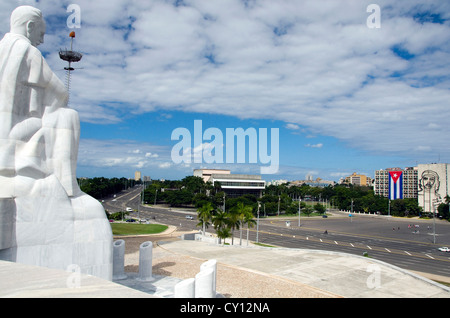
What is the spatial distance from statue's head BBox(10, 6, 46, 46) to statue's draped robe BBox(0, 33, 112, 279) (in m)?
0.48

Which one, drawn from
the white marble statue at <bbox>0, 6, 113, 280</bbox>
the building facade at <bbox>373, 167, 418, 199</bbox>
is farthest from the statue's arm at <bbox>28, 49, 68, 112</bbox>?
the building facade at <bbox>373, 167, 418, 199</bbox>

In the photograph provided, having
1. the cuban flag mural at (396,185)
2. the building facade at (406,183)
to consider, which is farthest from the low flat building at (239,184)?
the building facade at (406,183)

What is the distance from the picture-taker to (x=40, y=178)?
1252 centimetres

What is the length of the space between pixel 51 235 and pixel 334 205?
401ft

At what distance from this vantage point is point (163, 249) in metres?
26.9

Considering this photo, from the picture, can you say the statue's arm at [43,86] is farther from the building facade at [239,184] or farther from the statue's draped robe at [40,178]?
the building facade at [239,184]

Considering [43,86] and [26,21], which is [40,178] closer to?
[43,86]

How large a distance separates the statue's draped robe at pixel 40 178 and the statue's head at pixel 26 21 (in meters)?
0.48

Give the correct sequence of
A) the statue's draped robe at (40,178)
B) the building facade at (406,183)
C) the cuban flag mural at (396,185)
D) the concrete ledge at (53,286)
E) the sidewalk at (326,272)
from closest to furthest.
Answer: the concrete ledge at (53,286), the statue's draped robe at (40,178), the sidewalk at (326,272), the cuban flag mural at (396,185), the building facade at (406,183)

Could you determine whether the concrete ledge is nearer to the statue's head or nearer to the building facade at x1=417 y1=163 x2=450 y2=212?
the statue's head

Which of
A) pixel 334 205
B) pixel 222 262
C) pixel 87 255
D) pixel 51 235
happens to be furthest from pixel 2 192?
pixel 334 205

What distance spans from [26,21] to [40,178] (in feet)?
21.4

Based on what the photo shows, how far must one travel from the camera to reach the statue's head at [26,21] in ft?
44.0
